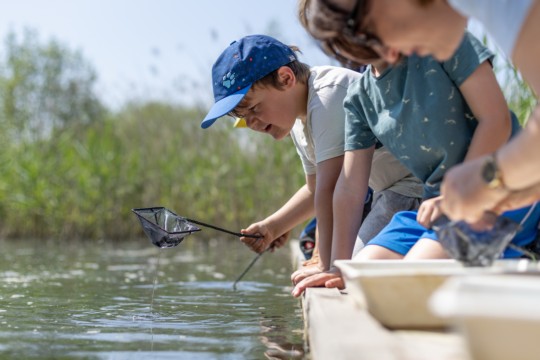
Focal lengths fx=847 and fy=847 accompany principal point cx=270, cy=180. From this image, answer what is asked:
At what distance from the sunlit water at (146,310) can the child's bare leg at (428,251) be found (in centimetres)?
46

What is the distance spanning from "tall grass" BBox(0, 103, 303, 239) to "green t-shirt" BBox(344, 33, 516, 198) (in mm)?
5845

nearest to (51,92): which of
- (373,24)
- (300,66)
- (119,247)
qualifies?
(119,247)

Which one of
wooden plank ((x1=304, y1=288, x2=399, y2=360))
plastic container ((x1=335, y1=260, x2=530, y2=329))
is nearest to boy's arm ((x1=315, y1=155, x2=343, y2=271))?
wooden plank ((x1=304, y1=288, x2=399, y2=360))

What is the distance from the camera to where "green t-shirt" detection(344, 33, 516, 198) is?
104 inches

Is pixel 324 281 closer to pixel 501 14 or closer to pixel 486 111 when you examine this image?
pixel 486 111

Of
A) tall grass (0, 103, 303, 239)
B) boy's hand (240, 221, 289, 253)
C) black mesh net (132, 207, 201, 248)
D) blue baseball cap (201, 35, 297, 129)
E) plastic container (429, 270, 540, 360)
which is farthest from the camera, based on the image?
tall grass (0, 103, 303, 239)

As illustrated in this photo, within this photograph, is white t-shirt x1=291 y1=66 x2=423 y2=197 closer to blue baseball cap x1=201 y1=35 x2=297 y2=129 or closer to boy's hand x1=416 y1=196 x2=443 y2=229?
blue baseball cap x1=201 y1=35 x2=297 y2=129

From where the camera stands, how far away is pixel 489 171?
1.70 m

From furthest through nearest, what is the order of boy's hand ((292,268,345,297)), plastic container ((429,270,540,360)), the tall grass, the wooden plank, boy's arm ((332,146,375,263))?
the tall grass < boy's arm ((332,146,375,263)) < boy's hand ((292,268,345,297)) < the wooden plank < plastic container ((429,270,540,360))

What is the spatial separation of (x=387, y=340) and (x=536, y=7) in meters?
0.71

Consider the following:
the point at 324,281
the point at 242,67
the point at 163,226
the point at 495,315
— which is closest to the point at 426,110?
the point at 324,281

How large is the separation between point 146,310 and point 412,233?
118cm

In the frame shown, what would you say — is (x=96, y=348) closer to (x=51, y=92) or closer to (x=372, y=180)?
(x=372, y=180)

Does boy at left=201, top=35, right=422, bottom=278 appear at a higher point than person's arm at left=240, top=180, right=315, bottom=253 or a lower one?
higher
